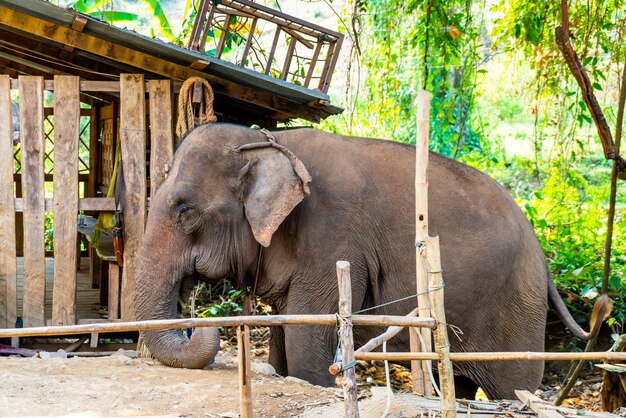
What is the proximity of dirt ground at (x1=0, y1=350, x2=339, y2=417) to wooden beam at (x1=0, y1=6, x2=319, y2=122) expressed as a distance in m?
2.28

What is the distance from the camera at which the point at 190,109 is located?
6.70 metres

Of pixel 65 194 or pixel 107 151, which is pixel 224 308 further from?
pixel 65 194

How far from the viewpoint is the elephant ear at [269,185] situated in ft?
19.8

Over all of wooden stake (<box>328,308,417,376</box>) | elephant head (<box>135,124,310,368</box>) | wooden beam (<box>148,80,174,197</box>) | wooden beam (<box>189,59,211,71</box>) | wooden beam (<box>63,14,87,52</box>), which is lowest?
wooden stake (<box>328,308,417,376</box>)

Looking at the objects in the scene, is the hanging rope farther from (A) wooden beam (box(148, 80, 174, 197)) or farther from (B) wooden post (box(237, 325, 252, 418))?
(B) wooden post (box(237, 325, 252, 418))

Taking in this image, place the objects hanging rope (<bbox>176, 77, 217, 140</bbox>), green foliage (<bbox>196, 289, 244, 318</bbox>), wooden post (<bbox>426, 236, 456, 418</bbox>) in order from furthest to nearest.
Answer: green foliage (<bbox>196, 289, 244, 318</bbox>) < hanging rope (<bbox>176, 77, 217, 140</bbox>) < wooden post (<bbox>426, 236, 456, 418</bbox>)

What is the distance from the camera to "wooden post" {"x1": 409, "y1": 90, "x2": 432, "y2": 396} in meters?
5.34

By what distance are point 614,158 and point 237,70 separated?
10.1 ft

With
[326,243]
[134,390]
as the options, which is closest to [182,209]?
[326,243]

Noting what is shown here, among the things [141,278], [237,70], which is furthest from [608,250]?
[141,278]

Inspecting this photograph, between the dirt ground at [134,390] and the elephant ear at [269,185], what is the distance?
1.03 m

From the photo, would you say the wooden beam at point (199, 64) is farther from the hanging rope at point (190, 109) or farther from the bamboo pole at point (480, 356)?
the bamboo pole at point (480, 356)

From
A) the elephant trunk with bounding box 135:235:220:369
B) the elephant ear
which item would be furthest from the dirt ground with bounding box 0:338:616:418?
the elephant ear

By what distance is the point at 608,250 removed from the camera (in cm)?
780
